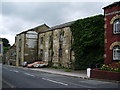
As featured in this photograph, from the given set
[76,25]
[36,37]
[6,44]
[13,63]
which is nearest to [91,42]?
[76,25]

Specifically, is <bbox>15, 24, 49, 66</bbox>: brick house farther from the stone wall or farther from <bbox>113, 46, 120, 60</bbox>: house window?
<bbox>113, 46, 120, 60</bbox>: house window

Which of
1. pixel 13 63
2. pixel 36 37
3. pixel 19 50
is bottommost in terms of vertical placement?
pixel 13 63

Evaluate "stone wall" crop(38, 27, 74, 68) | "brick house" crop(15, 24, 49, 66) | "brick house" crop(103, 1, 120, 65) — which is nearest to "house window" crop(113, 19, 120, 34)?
"brick house" crop(103, 1, 120, 65)

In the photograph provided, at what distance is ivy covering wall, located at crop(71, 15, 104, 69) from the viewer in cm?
2506

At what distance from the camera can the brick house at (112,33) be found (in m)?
19.6

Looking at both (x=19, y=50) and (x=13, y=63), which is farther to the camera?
(x=13, y=63)

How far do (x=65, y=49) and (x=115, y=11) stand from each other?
13.5m

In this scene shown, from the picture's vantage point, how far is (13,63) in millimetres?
49906

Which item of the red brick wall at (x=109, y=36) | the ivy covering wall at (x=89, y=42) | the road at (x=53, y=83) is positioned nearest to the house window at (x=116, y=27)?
the red brick wall at (x=109, y=36)

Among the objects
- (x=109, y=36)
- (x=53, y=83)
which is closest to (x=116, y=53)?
(x=109, y=36)

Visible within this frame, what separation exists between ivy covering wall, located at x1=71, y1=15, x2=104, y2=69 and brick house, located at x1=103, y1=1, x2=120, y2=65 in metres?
4.08

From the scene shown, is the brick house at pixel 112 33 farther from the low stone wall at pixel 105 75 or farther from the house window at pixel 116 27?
the low stone wall at pixel 105 75

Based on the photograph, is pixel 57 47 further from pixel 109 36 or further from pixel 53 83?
pixel 53 83

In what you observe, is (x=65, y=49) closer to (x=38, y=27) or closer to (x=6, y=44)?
(x=38, y=27)
